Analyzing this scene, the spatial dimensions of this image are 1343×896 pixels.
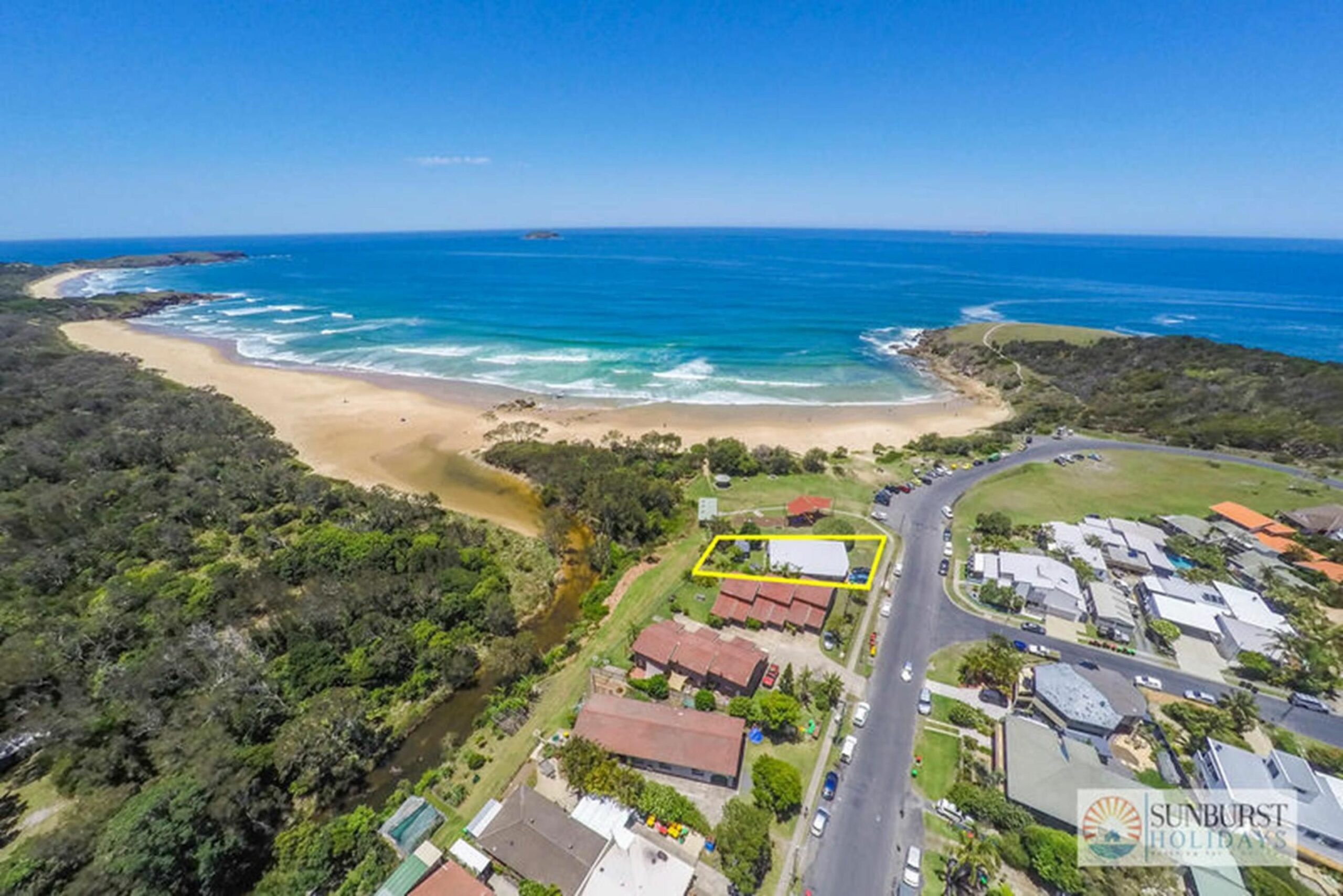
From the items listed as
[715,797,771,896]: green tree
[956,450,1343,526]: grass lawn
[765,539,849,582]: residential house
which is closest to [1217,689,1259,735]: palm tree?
[956,450,1343,526]: grass lawn

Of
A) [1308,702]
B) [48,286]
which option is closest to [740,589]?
[1308,702]

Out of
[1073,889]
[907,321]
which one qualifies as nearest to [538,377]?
[1073,889]

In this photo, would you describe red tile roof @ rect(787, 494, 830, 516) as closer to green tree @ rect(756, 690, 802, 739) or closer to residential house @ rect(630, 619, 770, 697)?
residential house @ rect(630, 619, 770, 697)

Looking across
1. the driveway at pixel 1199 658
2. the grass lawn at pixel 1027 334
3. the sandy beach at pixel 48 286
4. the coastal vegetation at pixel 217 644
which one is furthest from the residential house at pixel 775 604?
the sandy beach at pixel 48 286

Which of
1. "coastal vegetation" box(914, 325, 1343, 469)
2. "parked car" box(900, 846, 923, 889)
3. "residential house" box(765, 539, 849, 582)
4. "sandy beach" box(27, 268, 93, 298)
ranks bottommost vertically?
"parked car" box(900, 846, 923, 889)

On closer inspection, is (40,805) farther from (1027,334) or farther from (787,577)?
(1027,334)

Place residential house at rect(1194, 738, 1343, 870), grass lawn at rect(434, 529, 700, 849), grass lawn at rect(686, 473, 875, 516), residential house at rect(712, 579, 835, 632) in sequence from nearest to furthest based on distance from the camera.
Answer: residential house at rect(1194, 738, 1343, 870) → grass lawn at rect(434, 529, 700, 849) → residential house at rect(712, 579, 835, 632) → grass lawn at rect(686, 473, 875, 516)
